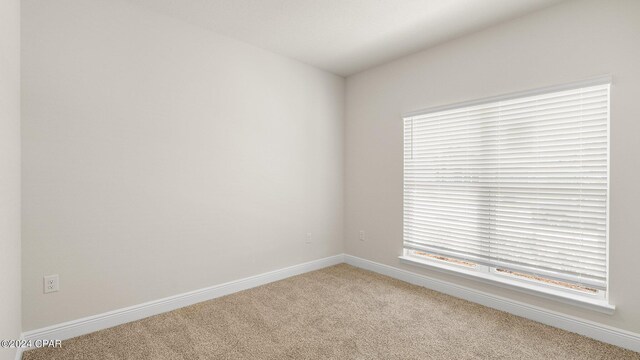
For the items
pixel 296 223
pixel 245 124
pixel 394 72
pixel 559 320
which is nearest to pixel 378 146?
pixel 394 72

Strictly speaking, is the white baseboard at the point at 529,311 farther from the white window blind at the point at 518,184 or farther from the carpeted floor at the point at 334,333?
the white window blind at the point at 518,184

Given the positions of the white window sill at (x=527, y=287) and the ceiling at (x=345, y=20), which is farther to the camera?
the ceiling at (x=345, y=20)

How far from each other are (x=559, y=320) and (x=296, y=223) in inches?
99.7

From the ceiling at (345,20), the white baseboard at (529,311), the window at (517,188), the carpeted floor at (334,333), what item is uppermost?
the ceiling at (345,20)

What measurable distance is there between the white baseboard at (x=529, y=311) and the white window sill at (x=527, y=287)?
0.39ft

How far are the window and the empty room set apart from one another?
0.05 ft

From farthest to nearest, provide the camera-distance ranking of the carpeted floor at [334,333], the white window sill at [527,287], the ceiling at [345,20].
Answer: the ceiling at [345,20], the white window sill at [527,287], the carpeted floor at [334,333]

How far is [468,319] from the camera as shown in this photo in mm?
2393

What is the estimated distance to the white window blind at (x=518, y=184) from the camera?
215 centimetres

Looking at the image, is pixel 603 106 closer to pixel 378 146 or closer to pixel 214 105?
pixel 378 146

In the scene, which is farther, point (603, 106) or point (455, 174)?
point (455, 174)

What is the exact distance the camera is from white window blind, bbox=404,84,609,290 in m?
2.15

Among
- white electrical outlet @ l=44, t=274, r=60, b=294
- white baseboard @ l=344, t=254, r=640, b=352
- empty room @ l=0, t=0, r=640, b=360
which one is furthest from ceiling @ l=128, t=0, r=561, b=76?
white baseboard @ l=344, t=254, r=640, b=352

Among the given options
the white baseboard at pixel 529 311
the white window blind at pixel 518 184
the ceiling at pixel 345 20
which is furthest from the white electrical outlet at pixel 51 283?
the white window blind at pixel 518 184
